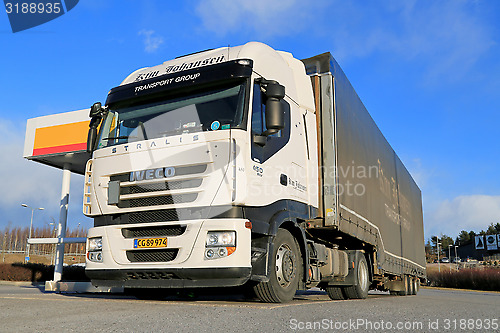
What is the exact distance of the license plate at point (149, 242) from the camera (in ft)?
19.1

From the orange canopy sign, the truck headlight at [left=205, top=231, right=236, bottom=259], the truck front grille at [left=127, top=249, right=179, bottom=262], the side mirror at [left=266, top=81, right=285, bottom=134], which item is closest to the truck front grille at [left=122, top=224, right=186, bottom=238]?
the truck front grille at [left=127, top=249, right=179, bottom=262]

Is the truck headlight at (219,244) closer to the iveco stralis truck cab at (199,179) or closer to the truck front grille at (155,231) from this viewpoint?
the iveco stralis truck cab at (199,179)

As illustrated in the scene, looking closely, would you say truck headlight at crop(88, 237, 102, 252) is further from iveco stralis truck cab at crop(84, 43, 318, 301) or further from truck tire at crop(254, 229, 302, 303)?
truck tire at crop(254, 229, 302, 303)

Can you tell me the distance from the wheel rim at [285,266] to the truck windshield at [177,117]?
6.32 ft

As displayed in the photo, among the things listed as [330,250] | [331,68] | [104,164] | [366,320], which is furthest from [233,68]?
[330,250]

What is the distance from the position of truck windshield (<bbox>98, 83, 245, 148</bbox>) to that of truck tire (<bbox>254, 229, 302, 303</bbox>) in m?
1.82

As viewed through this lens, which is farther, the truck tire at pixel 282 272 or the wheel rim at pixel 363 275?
the wheel rim at pixel 363 275

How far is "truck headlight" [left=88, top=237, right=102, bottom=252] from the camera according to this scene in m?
6.38

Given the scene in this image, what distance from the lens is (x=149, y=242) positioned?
5.93 metres

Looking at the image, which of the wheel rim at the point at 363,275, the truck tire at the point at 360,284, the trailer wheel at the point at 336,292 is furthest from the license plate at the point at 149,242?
the wheel rim at the point at 363,275

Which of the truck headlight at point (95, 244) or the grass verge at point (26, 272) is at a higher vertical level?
the truck headlight at point (95, 244)

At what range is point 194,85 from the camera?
636 centimetres

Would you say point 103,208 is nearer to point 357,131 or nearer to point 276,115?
point 276,115

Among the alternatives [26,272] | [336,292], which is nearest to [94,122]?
[336,292]
